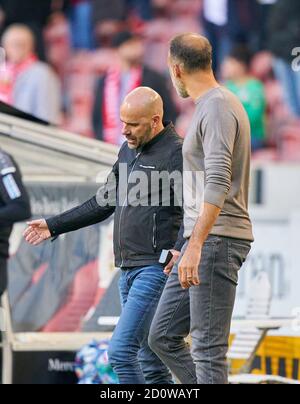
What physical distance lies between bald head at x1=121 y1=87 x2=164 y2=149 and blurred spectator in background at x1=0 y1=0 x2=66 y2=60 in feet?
27.7

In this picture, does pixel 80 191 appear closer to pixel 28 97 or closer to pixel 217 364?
pixel 217 364

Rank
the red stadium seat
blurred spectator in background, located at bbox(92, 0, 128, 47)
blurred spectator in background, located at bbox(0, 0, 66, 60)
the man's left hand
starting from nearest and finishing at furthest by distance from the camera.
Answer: the man's left hand < the red stadium seat < blurred spectator in background, located at bbox(92, 0, 128, 47) < blurred spectator in background, located at bbox(0, 0, 66, 60)

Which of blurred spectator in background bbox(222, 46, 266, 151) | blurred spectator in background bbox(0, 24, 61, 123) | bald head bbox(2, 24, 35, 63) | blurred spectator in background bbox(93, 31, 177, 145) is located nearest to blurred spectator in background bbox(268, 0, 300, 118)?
blurred spectator in background bbox(222, 46, 266, 151)

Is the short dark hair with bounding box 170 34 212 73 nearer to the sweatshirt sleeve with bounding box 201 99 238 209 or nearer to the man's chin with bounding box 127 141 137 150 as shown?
the sweatshirt sleeve with bounding box 201 99 238 209

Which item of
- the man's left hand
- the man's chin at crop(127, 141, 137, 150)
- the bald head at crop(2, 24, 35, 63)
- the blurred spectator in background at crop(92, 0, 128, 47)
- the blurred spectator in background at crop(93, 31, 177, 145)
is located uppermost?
the blurred spectator in background at crop(92, 0, 128, 47)

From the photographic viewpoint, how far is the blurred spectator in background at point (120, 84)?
40.5ft

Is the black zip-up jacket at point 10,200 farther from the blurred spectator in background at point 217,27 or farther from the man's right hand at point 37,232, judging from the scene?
the blurred spectator in background at point 217,27

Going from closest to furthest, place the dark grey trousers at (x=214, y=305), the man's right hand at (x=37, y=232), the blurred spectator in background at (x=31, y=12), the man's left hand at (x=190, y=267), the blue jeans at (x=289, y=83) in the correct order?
the man's left hand at (x=190, y=267) < the dark grey trousers at (x=214, y=305) < the man's right hand at (x=37, y=232) < the blue jeans at (x=289, y=83) < the blurred spectator in background at (x=31, y=12)

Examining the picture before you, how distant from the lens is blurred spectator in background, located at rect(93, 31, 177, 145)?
12.3 metres

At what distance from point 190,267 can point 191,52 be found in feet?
3.34

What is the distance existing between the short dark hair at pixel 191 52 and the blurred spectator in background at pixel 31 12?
877cm

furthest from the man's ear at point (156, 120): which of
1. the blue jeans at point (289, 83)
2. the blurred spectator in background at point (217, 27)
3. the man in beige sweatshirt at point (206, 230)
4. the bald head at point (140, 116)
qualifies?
the blurred spectator in background at point (217, 27)

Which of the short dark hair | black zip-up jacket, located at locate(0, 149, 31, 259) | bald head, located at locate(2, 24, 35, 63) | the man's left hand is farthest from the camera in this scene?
bald head, located at locate(2, 24, 35, 63)
